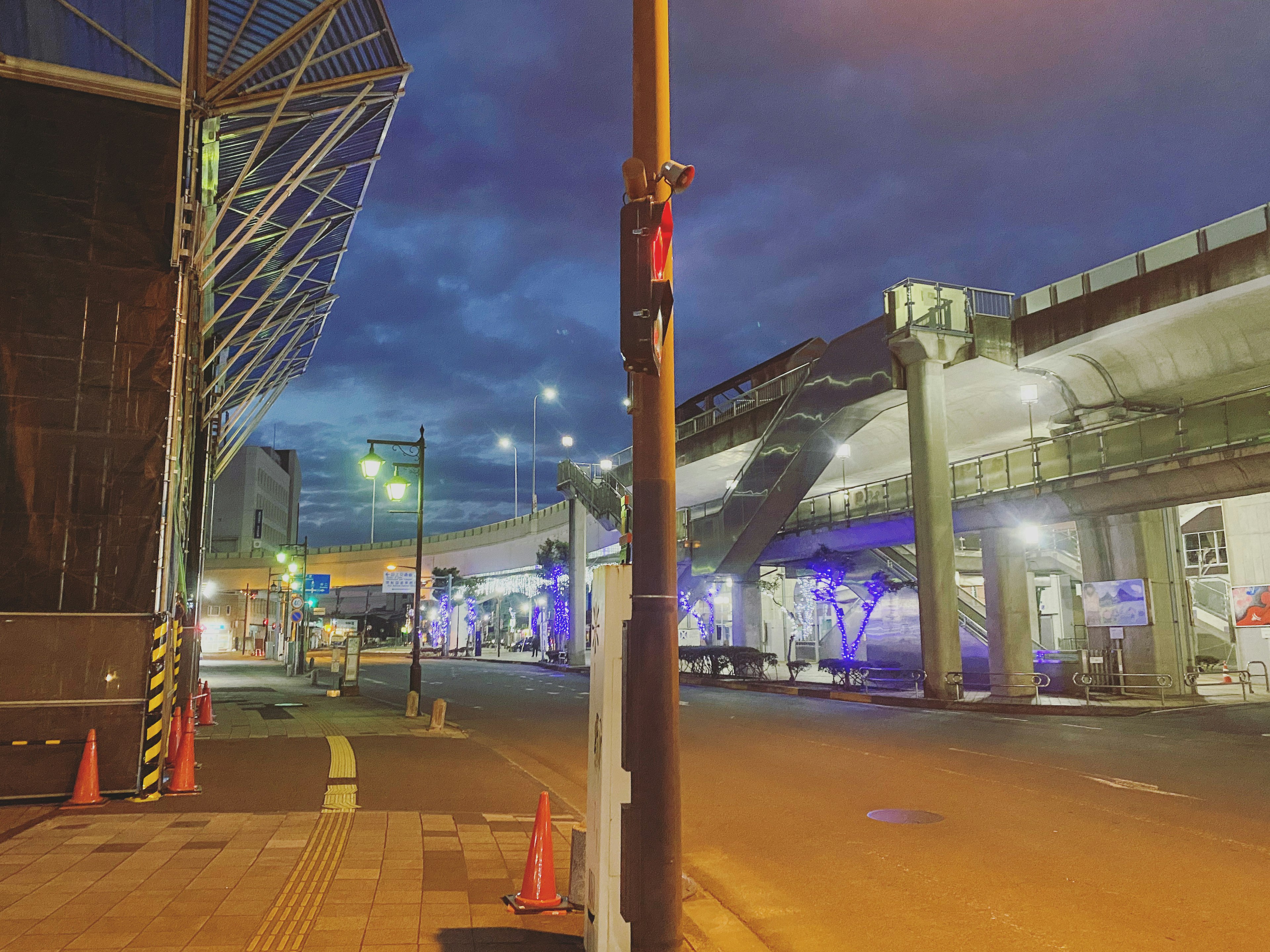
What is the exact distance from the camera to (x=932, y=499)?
2662 cm

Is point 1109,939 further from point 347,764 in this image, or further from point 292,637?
point 292,637

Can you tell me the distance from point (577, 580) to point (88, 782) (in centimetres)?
4218

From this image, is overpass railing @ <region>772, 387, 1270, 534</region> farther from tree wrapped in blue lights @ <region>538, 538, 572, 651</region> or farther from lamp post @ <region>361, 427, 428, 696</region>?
tree wrapped in blue lights @ <region>538, 538, 572, 651</region>

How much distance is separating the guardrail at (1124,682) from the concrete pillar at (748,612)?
634 inches

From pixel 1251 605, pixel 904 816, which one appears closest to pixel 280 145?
pixel 904 816

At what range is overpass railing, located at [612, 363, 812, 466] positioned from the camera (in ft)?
118

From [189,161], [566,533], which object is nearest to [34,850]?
[189,161]

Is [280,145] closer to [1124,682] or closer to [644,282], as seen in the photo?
[644,282]

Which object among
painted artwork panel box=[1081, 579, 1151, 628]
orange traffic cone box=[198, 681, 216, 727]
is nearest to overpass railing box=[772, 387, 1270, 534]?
painted artwork panel box=[1081, 579, 1151, 628]

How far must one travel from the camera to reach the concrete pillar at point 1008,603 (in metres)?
29.1

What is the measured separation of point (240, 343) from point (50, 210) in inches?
744

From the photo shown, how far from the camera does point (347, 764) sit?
13.2 meters

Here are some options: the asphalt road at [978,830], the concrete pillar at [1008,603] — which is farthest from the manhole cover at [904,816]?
the concrete pillar at [1008,603]

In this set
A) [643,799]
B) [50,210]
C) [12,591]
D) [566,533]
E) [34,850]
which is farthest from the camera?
[566,533]
